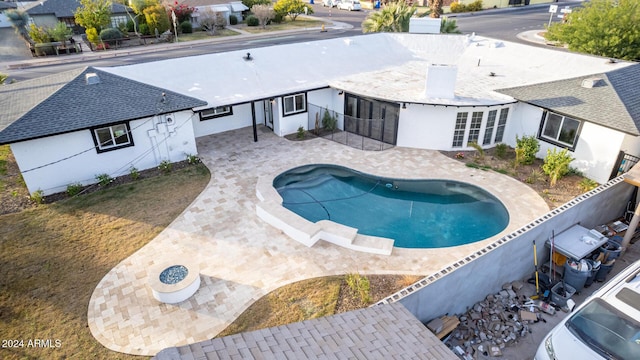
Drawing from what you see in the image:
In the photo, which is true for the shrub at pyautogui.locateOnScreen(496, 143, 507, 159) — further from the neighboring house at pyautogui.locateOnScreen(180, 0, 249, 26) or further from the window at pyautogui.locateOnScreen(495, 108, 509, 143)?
the neighboring house at pyautogui.locateOnScreen(180, 0, 249, 26)

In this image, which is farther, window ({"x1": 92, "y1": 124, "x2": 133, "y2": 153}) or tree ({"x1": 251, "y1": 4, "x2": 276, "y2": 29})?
tree ({"x1": 251, "y1": 4, "x2": 276, "y2": 29})

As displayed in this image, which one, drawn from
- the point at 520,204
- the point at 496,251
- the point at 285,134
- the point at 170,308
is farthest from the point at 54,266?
the point at 520,204

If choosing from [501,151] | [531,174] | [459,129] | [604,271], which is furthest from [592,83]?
[604,271]

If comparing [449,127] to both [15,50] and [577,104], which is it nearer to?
[577,104]

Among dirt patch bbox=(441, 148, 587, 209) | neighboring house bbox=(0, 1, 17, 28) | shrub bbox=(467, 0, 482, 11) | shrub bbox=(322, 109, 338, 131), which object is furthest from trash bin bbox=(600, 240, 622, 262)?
neighboring house bbox=(0, 1, 17, 28)

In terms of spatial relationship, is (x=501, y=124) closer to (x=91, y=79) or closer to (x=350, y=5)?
(x=91, y=79)

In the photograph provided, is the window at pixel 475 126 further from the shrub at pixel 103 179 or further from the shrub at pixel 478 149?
the shrub at pixel 103 179
